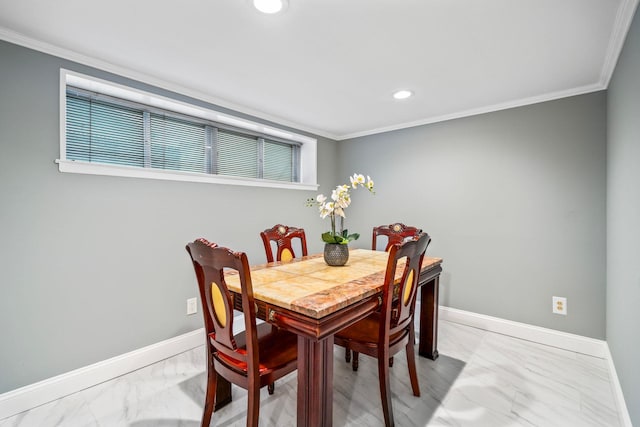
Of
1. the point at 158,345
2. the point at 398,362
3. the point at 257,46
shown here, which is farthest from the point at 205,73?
the point at 398,362

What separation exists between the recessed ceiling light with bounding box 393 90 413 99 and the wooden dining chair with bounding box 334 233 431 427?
137cm

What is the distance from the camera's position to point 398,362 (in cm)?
231

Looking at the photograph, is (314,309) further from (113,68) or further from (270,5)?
(113,68)

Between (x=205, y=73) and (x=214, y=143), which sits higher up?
(x=205, y=73)

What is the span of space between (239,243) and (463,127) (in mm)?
2468

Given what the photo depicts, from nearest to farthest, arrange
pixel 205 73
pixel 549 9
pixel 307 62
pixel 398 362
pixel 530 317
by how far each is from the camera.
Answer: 1. pixel 549 9
2. pixel 307 62
3. pixel 205 73
4. pixel 398 362
5. pixel 530 317

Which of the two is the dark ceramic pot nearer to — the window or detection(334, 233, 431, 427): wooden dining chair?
detection(334, 233, 431, 427): wooden dining chair

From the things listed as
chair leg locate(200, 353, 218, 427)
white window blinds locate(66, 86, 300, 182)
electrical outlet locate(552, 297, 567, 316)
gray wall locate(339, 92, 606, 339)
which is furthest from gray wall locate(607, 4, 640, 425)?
white window blinds locate(66, 86, 300, 182)

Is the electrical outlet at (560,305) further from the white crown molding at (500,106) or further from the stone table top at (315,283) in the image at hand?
the white crown molding at (500,106)

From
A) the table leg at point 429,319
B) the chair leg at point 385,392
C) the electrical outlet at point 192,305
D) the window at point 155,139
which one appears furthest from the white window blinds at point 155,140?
the chair leg at point 385,392

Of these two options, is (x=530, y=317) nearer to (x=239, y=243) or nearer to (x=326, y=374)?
(x=326, y=374)

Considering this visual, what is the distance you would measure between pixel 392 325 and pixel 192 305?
1.71m

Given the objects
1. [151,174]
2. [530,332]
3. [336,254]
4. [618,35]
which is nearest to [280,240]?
[336,254]

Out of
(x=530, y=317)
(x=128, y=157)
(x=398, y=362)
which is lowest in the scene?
(x=398, y=362)
